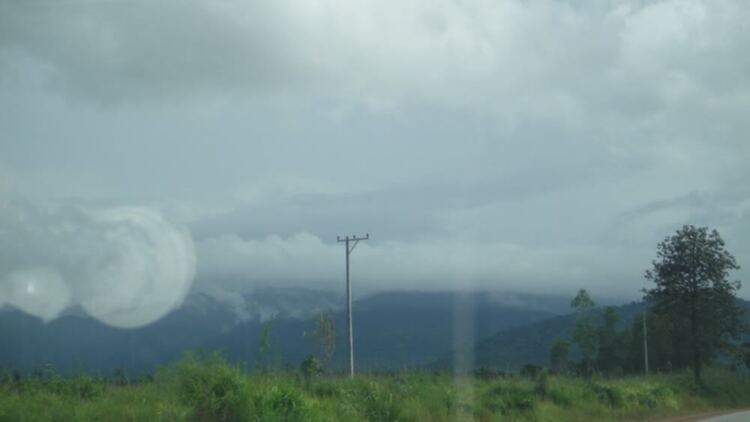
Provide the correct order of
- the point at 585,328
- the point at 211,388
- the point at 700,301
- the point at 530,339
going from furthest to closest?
the point at 530,339 < the point at 585,328 < the point at 700,301 < the point at 211,388

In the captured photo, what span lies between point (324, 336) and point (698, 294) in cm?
2032

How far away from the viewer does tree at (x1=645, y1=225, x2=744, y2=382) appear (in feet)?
130

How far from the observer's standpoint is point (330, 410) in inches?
679

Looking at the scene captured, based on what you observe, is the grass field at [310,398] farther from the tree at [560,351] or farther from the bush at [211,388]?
the tree at [560,351]

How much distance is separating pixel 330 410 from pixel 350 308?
21004 millimetres

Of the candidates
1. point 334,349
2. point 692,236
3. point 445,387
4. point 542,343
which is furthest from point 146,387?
point 542,343

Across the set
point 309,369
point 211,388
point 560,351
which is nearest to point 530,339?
point 560,351

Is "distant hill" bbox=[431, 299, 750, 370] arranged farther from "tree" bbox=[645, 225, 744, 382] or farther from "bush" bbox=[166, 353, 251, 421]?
"bush" bbox=[166, 353, 251, 421]

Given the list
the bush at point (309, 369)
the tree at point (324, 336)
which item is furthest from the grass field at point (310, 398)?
the tree at point (324, 336)

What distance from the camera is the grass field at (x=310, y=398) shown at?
1479 centimetres

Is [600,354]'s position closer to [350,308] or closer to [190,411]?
[350,308]

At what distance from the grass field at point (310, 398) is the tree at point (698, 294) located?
10572 mm

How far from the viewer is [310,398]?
17.6m

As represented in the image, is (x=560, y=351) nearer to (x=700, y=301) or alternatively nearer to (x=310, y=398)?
(x=700, y=301)
